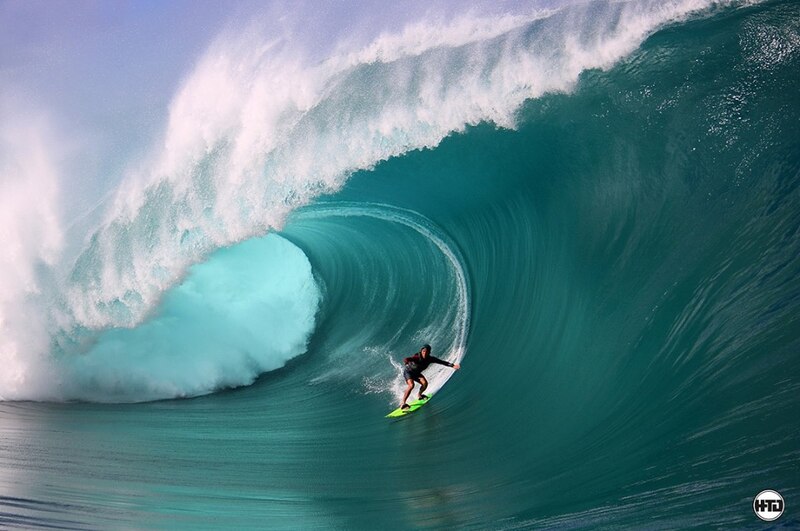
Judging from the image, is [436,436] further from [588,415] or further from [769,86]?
[769,86]

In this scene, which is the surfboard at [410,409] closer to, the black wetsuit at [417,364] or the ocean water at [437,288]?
the ocean water at [437,288]

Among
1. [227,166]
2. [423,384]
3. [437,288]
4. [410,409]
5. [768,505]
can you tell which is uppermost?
[227,166]

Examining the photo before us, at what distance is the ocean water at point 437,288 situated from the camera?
19.5 feet

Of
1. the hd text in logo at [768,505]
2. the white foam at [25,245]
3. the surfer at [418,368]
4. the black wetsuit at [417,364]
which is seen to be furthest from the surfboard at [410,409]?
the white foam at [25,245]

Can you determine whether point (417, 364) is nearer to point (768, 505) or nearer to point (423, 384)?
point (423, 384)

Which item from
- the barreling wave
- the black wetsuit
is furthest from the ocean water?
the black wetsuit

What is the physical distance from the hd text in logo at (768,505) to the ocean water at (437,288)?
0.36ft

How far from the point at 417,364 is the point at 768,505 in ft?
11.1

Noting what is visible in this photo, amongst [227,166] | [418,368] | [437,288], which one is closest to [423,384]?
[418,368]

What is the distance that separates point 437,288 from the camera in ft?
30.5

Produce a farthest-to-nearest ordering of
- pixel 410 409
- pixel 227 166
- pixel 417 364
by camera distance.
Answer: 1. pixel 227 166
2. pixel 410 409
3. pixel 417 364

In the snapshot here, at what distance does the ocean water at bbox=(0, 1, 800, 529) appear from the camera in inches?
234

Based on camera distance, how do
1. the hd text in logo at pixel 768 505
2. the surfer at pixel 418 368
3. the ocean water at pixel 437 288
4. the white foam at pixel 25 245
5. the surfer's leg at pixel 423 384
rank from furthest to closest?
the white foam at pixel 25 245 → the surfer's leg at pixel 423 384 → the surfer at pixel 418 368 → the ocean water at pixel 437 288 → the hd text in logo at pixel 768 505

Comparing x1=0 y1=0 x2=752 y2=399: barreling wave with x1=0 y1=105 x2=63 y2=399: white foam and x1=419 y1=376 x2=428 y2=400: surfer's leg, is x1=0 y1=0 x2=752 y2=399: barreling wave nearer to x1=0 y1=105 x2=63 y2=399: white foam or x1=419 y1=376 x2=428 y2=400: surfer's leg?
x1=0 y1=105 x2=63 y2=399: white foam
